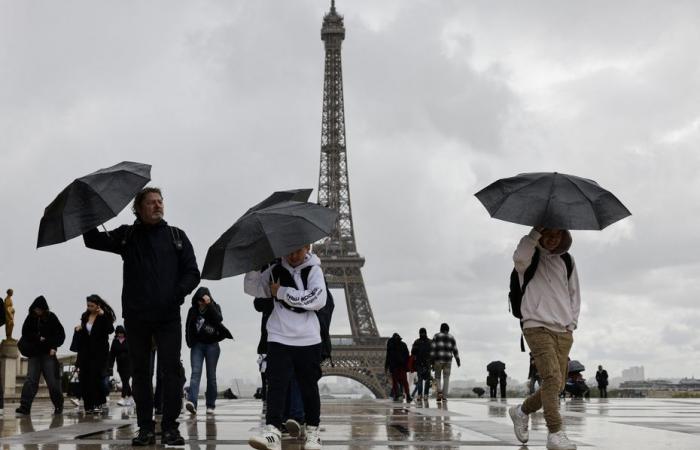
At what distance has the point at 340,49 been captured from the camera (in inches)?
2943

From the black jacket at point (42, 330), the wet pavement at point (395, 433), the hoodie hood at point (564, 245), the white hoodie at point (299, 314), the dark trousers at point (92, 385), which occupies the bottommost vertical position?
the wet pavement at point (395, 433)

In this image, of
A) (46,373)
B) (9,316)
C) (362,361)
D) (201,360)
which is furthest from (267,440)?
(362,361)

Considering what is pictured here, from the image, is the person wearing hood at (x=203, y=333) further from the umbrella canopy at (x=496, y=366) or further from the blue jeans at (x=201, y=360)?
the umbrella canopy at (x=496, y=366)

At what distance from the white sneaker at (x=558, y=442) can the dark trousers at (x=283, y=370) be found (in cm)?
186

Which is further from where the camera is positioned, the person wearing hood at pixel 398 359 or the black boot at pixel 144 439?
the person wearing hood at pixel 398 359

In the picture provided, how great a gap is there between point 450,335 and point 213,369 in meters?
8.29

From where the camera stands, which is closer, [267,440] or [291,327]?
[267,440]

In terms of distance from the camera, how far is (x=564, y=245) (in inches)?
316

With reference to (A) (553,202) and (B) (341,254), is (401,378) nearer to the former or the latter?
(A) (553,202)

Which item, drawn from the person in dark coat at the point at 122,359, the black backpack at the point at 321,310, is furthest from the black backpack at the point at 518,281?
the person in dark coat at the point at 122,359

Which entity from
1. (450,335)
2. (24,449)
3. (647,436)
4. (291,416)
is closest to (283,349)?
(24,449)

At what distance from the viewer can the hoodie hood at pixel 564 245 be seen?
26.2 feet

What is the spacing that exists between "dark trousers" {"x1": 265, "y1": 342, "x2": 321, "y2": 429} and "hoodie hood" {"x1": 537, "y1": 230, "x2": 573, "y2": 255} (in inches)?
80.0

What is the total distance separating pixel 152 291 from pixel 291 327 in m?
1.23
